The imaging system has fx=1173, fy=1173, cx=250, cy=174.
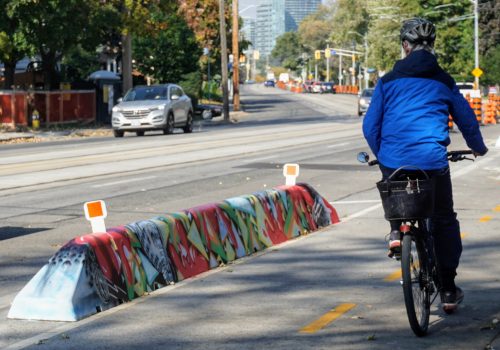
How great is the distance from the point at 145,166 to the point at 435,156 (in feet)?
54.5

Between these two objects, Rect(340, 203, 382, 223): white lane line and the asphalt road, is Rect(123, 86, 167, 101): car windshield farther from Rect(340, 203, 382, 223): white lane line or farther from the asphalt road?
Rect(340, 203, 382, 223): white lane line

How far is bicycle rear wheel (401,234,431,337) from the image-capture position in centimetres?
702

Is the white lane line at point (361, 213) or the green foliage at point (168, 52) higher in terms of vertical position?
the green foliage at point (168, 52)

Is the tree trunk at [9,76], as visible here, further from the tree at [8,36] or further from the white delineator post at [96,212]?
the white delineator post at [96,212]

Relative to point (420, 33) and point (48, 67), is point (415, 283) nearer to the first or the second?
point (420, 33)

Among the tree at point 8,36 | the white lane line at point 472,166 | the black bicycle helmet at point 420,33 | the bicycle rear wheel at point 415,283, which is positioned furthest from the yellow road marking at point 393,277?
the tree at point 8,36

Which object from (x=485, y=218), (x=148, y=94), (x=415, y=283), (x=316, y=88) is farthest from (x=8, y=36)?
(x=316, y=88)

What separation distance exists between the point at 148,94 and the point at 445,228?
33909mm

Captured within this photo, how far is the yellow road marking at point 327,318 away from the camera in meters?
7.52

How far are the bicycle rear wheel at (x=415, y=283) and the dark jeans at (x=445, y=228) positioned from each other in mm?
312

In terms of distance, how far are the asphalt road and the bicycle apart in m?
0.19

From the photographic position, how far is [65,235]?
41.6 ft

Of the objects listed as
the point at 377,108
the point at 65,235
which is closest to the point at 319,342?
the point at 377,108

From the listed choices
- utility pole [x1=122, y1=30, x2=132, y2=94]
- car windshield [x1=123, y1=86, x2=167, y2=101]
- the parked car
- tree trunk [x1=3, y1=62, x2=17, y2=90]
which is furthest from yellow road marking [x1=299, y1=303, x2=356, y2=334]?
utility pole [x1=122, y1=30, x2=132, y2=94]
